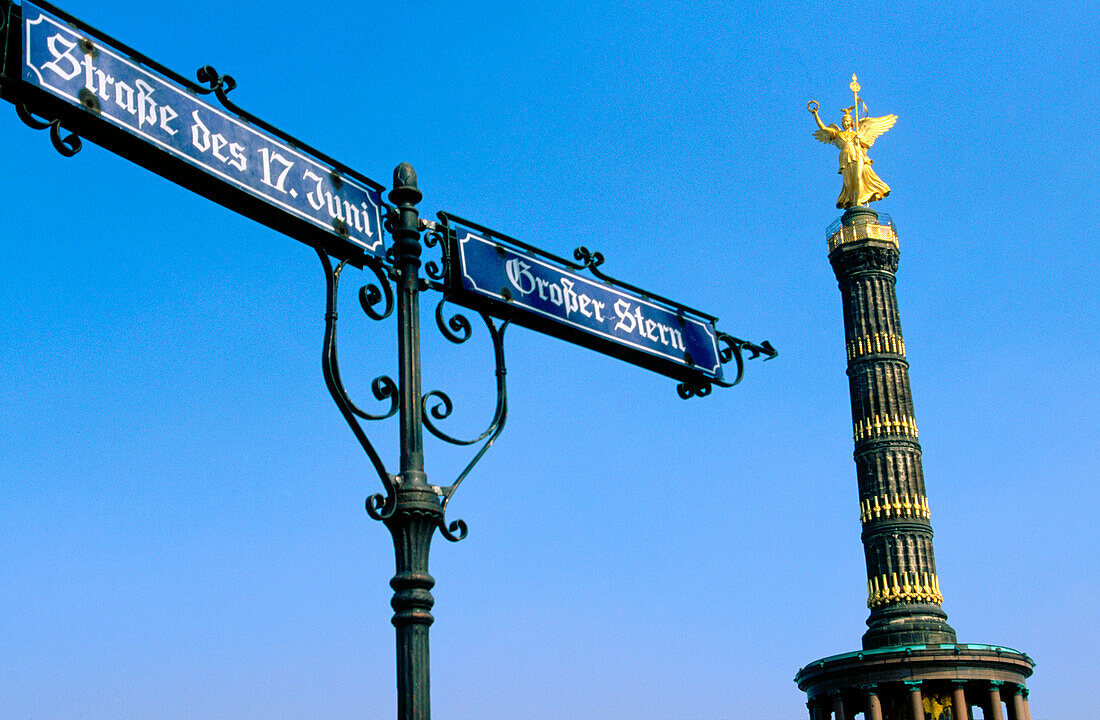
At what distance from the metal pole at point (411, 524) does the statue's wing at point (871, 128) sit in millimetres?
41165

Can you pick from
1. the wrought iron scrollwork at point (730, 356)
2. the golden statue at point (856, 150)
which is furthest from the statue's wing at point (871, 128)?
the wrought iron scrollwork at point (730, 356)

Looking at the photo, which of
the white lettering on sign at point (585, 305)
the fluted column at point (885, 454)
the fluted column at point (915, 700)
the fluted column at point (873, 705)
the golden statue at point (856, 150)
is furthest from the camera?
the golden statue at point (856, 150)

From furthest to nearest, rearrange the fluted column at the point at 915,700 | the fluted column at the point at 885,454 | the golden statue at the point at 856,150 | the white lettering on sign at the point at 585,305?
the golden statue at the point at 856,150, the fluted column at the point at 885,454, the fluted column at the point at 915,700, the white lettering on sign at the point at 585,305

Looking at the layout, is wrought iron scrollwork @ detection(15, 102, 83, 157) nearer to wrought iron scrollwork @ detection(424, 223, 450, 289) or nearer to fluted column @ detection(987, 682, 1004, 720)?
wrought iron scrollwork @ detection(424, 223, 450, 289)

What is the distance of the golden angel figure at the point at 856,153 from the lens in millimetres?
43750

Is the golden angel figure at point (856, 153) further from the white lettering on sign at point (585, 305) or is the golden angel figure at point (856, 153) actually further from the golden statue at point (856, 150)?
the white lettering on sign at point (585, 305)

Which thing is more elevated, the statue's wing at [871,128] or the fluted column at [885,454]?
the statue's wing at [871,128]

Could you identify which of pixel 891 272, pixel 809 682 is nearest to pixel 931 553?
pixel 809 682

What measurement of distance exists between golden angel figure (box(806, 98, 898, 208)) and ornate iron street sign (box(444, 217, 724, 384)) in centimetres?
3784

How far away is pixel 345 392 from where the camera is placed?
5.49 metres

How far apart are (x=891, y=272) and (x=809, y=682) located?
538 inches

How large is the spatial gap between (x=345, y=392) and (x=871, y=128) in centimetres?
4208

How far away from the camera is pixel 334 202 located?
5.74 meters

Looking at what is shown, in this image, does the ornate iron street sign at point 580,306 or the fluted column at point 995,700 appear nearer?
the ornate iron street sign at point 580,306
